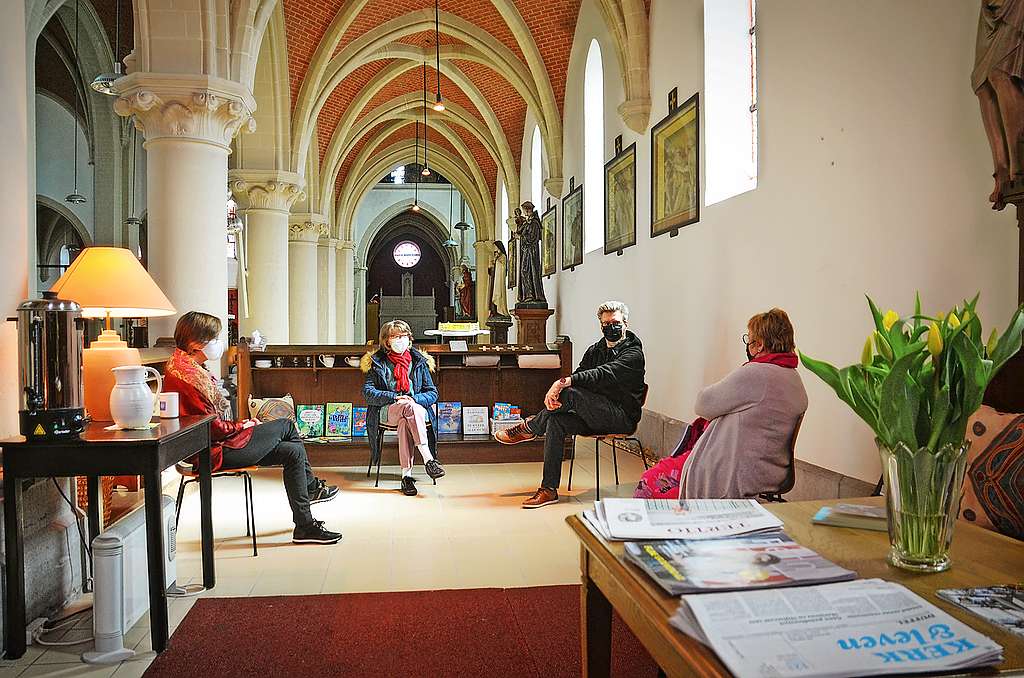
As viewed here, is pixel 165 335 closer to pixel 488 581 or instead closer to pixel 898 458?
pixel 488 581

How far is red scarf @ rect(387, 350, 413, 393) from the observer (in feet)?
22.2

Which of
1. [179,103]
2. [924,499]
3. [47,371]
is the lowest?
[924,499]

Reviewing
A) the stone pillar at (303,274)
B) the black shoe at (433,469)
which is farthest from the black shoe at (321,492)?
the stone pillar at (303,274)

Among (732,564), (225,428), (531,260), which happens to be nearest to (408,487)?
(225,428)

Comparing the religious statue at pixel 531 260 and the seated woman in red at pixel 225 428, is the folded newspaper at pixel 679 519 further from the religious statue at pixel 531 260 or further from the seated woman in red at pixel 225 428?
Result: the religious statue at pixel 531 260

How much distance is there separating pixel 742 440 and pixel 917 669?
2583 millimetres

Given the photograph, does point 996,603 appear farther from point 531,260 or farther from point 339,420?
point 531,260

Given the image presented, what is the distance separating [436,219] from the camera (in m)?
32.6

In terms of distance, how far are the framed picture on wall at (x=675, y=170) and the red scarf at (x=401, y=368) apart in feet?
8.96

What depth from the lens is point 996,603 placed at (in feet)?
4.75

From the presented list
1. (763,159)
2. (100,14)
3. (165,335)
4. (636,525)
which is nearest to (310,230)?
(100,14)

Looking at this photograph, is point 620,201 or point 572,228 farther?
point 572,228

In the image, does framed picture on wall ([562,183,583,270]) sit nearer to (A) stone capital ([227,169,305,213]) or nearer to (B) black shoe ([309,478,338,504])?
(A) stone capital ([227,169,305,213])

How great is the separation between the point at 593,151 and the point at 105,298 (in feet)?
27.7
